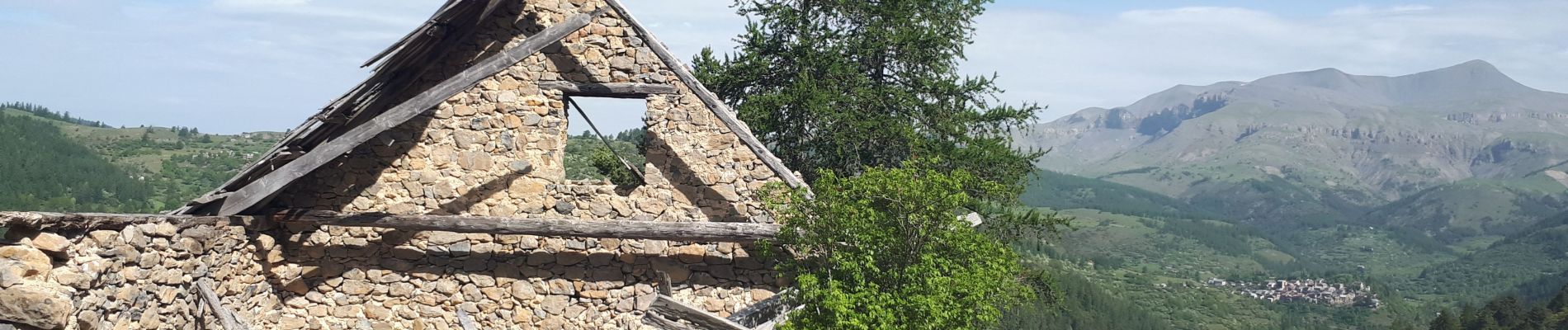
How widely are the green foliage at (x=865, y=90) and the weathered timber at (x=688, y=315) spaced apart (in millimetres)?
7769

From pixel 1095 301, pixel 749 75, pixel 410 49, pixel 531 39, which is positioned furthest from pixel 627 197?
pixel 1095 301

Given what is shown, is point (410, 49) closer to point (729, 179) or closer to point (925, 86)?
point (729, 179)

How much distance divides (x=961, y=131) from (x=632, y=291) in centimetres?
870

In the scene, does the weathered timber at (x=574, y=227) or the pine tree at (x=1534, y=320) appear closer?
the weathered timber at (x=574, y=227)

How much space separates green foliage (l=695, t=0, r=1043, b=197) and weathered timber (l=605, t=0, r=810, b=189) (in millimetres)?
6048

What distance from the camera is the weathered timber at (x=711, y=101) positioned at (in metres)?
10.9

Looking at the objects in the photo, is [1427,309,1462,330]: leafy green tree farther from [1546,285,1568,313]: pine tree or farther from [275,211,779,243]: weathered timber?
[275,211,779,243]: weathered timber

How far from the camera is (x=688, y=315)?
9.52m

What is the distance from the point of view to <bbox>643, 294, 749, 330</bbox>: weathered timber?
9.39 m

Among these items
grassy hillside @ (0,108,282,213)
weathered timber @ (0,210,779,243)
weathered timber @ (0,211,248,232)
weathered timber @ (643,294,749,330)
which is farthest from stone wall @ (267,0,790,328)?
Answer: grassy hillside @ (0,108,282,213)

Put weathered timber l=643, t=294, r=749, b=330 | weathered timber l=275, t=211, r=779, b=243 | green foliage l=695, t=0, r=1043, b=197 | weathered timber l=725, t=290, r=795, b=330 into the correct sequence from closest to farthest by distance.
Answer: weathered timber l=643, t=294, r=749, b=330 → weathered timber l=725, t=290, r=795, b=330 → weathered timber l=275, t=211, r=779, b=243 → green foliage l=695, t=0, r=1043, b=197

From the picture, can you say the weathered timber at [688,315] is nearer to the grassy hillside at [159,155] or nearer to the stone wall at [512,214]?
the stone wall at [512,214]

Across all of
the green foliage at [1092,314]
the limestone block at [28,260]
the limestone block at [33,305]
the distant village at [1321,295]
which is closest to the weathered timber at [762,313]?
the limestone block at [33,305]

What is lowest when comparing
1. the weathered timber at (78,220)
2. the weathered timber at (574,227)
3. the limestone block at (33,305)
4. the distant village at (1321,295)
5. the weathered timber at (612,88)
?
the distant village at (1321,295)
